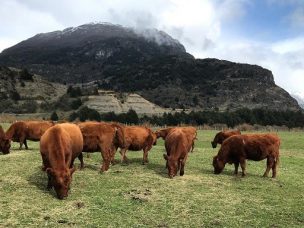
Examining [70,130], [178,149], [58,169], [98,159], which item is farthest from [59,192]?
[98,159]

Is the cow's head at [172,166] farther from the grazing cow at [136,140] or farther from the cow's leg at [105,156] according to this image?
the grazing cow at [136,140]

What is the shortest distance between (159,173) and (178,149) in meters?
1.31

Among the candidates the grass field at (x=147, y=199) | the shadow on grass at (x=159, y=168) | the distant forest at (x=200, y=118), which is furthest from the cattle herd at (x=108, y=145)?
the distant forest at (x=200, y=118)

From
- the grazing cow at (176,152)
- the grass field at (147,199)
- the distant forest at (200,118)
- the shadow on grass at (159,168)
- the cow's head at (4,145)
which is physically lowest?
the grass field at (147,199)

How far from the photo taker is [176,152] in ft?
65.1

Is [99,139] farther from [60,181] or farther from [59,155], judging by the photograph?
[60,181]

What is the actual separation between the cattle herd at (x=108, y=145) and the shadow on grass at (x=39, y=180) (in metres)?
Result: 0.26

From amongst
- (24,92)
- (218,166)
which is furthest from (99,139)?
(24,92)

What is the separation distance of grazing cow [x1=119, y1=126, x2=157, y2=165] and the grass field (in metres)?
1.84

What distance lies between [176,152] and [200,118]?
85171 millimetres

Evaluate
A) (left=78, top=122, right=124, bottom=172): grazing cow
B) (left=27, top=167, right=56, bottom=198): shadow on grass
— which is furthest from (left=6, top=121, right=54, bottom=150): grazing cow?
(left=27, top=167, right=56, bottom=198): shadow on grass

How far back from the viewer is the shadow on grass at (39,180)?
15349 millimetres

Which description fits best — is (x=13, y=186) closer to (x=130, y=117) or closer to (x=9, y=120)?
(x=9, y=120)

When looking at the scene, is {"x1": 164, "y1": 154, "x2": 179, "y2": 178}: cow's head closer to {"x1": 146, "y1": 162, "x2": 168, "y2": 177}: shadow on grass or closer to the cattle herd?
the cattle herd
